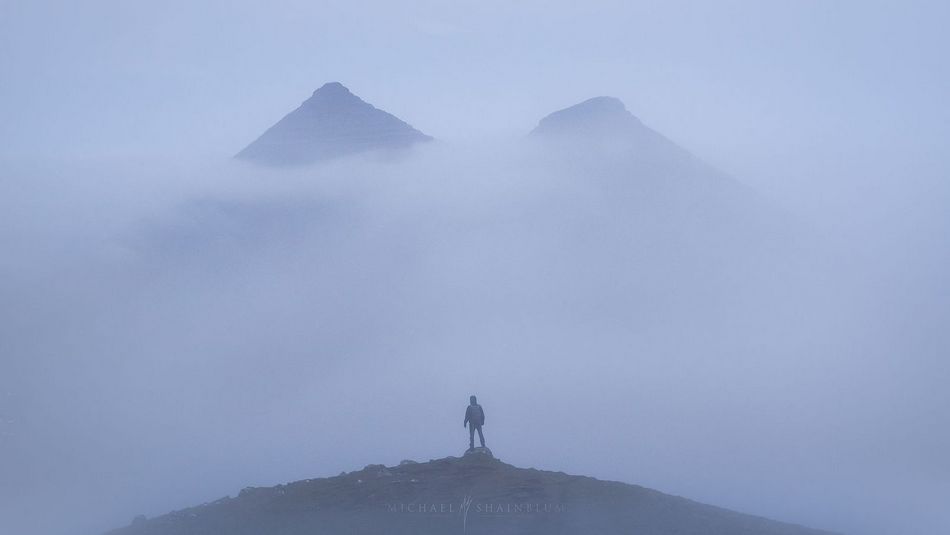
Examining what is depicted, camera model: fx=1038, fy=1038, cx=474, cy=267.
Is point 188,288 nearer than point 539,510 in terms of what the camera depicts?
No

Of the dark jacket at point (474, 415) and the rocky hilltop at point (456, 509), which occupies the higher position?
the dark jacket at point (474, 415)

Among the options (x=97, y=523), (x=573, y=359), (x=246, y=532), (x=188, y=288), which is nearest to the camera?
(x=246, y=532)

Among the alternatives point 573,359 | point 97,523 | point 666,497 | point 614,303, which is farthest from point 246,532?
point 614,303

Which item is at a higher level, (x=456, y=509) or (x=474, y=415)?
(x=474, y=415)

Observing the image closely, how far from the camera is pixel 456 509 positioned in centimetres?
3092

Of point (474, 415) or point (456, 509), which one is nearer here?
point (456, 509)

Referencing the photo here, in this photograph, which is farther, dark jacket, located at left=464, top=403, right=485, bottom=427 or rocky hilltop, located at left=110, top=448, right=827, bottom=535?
dark jacket, located at left=464, top=403, right=485, bottom=427

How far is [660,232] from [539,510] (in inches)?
6668

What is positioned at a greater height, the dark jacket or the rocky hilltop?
the dark jacket

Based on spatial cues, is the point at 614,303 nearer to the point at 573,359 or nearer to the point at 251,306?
the point at 573,359

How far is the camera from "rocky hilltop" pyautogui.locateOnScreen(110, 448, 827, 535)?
1180 inches

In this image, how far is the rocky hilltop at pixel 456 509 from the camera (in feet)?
98.4

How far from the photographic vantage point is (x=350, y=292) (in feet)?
615

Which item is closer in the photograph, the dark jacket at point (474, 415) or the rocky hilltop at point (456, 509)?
the rocky hilltop at point (456, 509)
